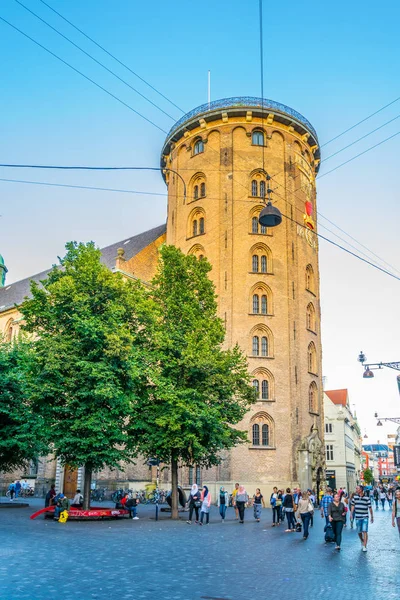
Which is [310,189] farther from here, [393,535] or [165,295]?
[393,535]

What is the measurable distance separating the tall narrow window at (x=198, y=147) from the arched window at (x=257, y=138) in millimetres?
4108

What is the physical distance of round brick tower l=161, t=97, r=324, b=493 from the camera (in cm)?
Answer: 3697

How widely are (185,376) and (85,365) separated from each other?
5258 mm

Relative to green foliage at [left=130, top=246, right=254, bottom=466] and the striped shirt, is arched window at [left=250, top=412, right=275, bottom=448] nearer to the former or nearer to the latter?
green foliage at [left=130, top=246, right=254, bottom=466]

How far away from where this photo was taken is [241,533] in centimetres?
1814

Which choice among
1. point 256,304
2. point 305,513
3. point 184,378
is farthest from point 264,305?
point 305,513

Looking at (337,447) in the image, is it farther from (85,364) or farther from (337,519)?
(337,519)

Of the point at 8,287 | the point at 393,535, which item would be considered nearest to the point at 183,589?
the point at 393,535

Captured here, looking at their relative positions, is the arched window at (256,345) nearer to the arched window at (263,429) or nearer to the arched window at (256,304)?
the arched window at (256,304)

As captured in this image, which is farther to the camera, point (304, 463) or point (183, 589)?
point (304, 463)

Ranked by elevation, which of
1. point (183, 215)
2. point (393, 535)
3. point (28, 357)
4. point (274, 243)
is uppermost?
point (183, 215)

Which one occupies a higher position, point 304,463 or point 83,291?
point 83,291

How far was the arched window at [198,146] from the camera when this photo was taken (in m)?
43.6

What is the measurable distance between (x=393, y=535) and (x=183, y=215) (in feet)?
96.1
